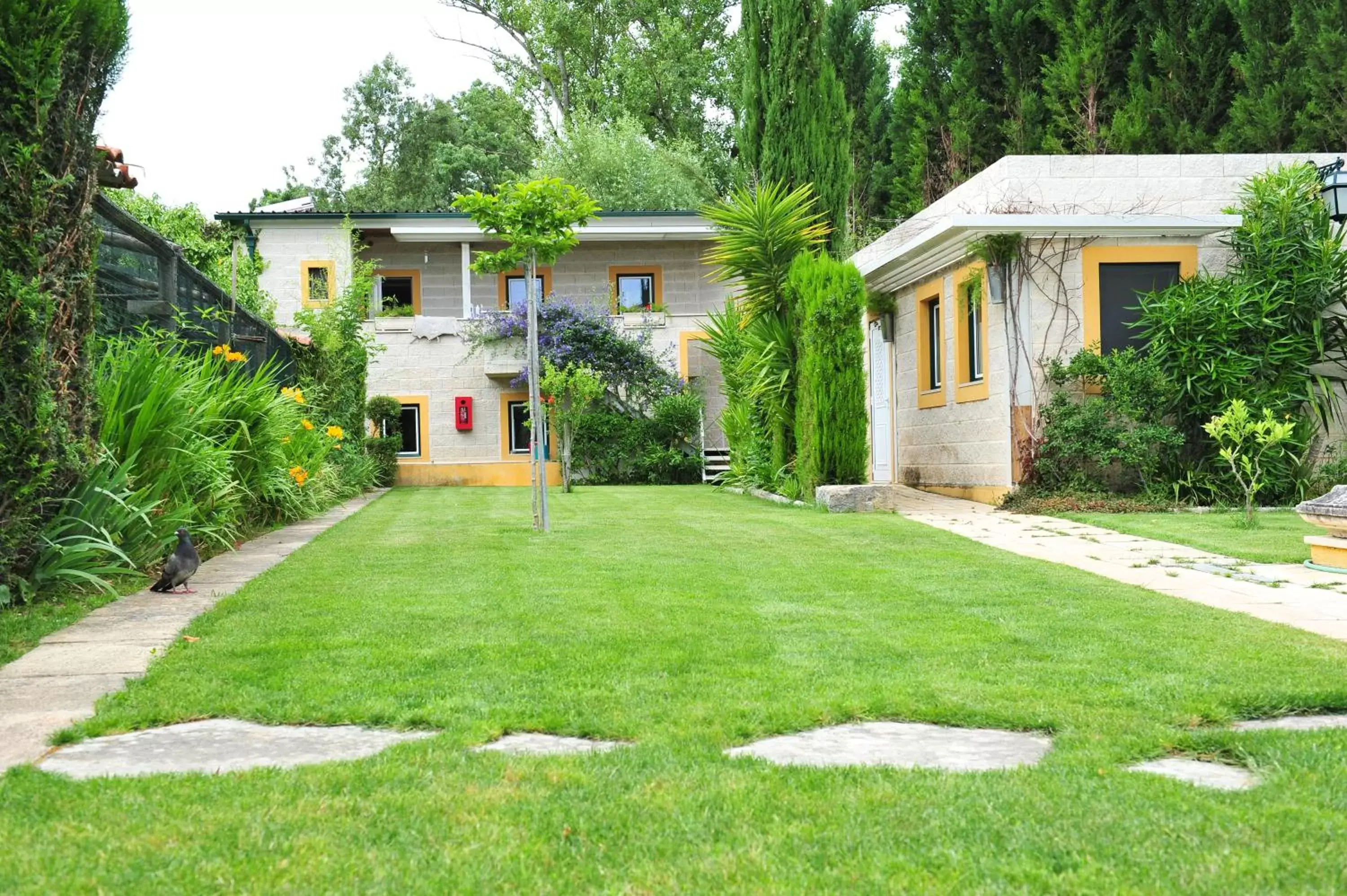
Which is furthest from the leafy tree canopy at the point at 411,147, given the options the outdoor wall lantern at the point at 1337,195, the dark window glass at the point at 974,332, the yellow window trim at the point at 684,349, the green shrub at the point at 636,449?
the outdoor wall lantern at the point at 1337,195

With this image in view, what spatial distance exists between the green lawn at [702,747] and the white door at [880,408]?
37.3 ft

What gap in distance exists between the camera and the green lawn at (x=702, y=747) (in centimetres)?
219

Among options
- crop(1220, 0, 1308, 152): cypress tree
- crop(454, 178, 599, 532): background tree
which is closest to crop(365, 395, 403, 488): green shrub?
crop(454, 178, 599, 532): background tree

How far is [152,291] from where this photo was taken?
8.20 metres

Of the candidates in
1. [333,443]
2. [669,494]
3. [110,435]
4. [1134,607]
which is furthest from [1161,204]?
[110,435]

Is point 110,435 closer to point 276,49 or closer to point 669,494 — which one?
point 669,494

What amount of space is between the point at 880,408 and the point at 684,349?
20.1 ft

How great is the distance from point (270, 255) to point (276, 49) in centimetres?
576

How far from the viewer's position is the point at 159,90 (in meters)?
7.06

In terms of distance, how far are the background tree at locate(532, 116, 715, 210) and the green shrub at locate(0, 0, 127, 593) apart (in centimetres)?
2467

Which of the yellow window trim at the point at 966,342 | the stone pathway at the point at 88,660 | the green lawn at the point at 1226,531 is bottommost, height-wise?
the green lawn at the point at 1226,531

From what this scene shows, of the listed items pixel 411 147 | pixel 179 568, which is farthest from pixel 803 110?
pixel 411 147

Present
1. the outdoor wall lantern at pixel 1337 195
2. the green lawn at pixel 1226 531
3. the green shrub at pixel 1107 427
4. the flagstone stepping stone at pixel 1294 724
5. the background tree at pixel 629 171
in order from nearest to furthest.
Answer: the flagstone stepping stone at pixel 1294 724 < the green lawn at pixel 1226 531 < the outdoor wall lantern at pixel 1337 195 < the green shrub at pixel 1107 427 < the background tree at pixel 629 171

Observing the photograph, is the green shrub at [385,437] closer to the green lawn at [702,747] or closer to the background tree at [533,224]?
the background tree at [533,224]
